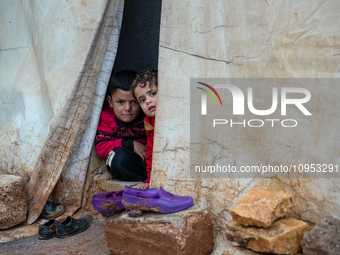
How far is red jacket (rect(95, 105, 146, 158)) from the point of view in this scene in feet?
9.62

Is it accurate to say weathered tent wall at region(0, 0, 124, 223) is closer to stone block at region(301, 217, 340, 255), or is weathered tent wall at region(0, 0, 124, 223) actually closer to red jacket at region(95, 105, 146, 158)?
red jacket at region(95, 105, 146, 158)

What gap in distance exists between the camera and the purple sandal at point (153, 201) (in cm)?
200

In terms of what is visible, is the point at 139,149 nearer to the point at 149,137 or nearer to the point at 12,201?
the point at 149,137

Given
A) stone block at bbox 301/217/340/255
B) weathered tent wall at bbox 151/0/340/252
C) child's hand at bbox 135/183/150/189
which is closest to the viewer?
stone block at bbox 301/217/340/255

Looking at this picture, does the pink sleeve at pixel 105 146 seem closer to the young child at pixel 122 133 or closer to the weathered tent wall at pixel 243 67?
the young child at pixel 122 133

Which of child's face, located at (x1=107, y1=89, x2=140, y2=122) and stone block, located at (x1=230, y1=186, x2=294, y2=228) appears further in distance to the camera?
child's face, located at (x1=107, y1=89, x2=140, y2=122)

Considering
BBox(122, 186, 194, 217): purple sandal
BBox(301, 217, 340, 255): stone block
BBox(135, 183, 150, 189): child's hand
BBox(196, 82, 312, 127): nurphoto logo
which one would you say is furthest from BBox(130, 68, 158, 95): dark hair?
BBox(301, 217, 340, 255): stone block

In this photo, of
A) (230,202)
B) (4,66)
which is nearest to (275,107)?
(230,202)

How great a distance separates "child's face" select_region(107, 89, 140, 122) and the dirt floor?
0.98 meters

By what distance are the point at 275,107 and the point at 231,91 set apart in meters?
0.28

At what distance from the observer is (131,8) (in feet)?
12.3

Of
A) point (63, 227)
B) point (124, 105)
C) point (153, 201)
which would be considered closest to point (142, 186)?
point (153, 201)

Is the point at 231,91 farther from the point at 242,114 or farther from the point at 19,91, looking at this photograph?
the point at 19,91

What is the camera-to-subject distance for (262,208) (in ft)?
5.32
